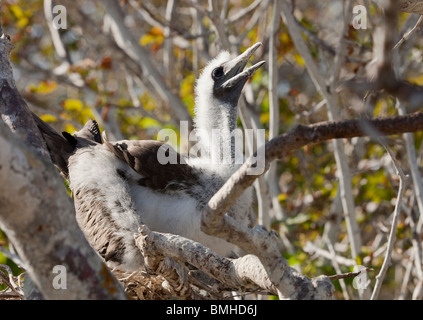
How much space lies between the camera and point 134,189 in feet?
13.7

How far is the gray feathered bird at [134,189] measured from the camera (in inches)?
152

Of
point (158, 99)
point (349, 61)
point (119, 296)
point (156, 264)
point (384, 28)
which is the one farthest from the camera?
point (158, 99)

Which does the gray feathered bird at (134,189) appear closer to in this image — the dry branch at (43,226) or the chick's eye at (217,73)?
the chick's eye at (217,73)

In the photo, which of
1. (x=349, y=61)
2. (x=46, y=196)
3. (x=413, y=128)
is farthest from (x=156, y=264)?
(x=349, y=61)

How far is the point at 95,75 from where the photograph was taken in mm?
7438

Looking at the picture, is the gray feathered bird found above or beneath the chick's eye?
beneath

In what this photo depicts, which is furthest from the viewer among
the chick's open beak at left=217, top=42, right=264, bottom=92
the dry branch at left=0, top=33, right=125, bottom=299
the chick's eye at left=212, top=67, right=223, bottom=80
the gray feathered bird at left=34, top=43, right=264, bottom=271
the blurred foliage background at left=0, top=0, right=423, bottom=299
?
the blurred foliage background at left=0, top=0, right=423, bottom=299

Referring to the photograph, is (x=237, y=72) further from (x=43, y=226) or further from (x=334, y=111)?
(x=43, y=226)

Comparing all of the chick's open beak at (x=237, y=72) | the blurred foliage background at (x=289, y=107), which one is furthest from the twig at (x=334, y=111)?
the chick's open beak at (x=237, y=72)

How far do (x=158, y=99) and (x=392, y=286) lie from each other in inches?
135

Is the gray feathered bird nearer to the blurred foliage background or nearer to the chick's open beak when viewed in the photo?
the chick's open beak

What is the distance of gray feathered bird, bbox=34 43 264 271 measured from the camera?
3.87 metres

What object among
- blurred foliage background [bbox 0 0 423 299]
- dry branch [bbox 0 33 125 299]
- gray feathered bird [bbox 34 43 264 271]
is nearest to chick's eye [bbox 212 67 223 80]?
blurred foliage background [bbox 0 0 423 299]

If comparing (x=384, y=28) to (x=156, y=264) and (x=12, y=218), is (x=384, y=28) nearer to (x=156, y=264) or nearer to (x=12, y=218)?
(x=12, y=218)
